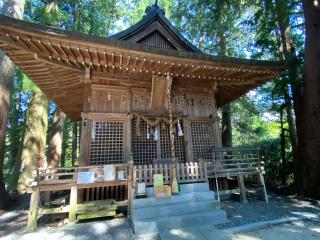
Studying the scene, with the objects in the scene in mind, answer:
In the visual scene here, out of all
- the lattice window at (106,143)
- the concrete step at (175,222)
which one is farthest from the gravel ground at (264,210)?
the lattice window at (106,143)

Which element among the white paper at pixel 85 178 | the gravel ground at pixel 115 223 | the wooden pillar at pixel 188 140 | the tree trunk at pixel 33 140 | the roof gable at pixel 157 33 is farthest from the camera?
the tree trunk at pixel 33 140

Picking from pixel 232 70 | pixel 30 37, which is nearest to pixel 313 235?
pixel 232 70

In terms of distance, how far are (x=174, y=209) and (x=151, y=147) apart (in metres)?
3.10

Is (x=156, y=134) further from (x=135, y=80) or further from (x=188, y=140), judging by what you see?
(x=135, y=80)

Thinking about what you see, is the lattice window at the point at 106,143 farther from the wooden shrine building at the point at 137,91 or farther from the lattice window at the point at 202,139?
the lattice window at the point at 202,139

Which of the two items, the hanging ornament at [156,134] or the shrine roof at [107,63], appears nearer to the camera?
the shrine roof at [107,63]

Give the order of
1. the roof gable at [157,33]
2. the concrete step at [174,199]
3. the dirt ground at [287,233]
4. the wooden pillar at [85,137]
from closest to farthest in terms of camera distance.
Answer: the dirt ground at [287,233], the concrete step at [174,199], the wooden pillar at [85,137], the roof gable at [157,33]

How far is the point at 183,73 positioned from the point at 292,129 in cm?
676

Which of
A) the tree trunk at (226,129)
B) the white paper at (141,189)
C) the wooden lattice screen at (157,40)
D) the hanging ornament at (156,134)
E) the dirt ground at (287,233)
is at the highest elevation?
the wooden lattice screen at (157,40)

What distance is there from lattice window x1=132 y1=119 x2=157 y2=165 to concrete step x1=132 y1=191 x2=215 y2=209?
249 cm

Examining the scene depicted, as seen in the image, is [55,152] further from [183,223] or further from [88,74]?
[183,223]

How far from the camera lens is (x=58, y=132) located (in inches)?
545

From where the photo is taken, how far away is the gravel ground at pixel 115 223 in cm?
460

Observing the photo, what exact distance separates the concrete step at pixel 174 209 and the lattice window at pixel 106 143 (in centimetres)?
265
